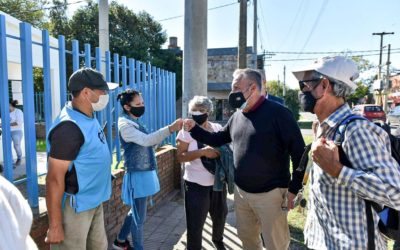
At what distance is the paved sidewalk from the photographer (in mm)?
4109

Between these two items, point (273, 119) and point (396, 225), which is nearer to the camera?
point (396, 225)

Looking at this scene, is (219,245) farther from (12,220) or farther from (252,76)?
(12,220)

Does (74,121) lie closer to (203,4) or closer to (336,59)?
(336,59)

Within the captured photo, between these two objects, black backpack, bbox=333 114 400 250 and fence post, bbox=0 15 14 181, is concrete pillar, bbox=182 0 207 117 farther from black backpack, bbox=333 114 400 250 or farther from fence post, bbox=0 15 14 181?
black backpack, bbox=333 114 400 250

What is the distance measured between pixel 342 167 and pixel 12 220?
1408 millimetres

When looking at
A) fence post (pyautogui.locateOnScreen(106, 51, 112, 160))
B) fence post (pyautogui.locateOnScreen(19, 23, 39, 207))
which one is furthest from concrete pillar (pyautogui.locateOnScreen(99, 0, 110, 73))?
fence post (pyautogui.locateOnScreen(19, 23, 39, 207))

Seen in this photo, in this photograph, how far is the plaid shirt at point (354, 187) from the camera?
1611mm

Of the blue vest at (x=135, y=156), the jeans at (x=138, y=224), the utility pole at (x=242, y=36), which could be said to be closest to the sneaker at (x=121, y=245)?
the jeans at (x=138, y=224)

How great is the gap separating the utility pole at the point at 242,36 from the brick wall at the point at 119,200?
6551mm

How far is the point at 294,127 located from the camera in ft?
8.90

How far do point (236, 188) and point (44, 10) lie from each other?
26405 millimetres

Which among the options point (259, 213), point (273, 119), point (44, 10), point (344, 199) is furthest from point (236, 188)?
point (44, 10)

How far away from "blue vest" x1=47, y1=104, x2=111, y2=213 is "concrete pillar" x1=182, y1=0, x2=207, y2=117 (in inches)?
119

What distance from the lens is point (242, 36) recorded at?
39.9ft
